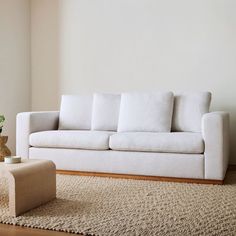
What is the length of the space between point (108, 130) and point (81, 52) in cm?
140

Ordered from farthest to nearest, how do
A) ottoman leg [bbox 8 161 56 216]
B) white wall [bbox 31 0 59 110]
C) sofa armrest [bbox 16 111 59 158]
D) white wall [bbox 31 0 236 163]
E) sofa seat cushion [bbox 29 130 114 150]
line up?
white wall [bbox 31 0 59 110] < white wall [bbox 31 0 236 163] < sofa armrest [bbox 16 111 59 158] < sofa seat cushion [bbox 29 130 114 150] < ottoman leg [bbox 8 161 56 216]

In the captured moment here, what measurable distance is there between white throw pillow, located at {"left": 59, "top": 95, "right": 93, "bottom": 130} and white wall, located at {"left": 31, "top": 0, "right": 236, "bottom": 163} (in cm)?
54

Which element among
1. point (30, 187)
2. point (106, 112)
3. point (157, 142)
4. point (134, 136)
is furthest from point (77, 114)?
point (30, 187)

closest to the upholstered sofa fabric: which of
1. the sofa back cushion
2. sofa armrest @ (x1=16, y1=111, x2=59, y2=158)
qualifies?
sofa armrest @ (x1=16, y1=111, x2=59, y2=158)

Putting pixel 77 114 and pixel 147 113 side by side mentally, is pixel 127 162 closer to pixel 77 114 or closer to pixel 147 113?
pixel 147 113

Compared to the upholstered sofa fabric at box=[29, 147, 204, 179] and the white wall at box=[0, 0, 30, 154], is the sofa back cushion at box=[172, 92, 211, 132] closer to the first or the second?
the upholstered sofa fabric at box=[29, 147, 204, 179]

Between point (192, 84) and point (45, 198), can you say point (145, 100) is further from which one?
point (45, 198)

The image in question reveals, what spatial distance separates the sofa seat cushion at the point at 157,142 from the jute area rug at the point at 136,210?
0.33 metres

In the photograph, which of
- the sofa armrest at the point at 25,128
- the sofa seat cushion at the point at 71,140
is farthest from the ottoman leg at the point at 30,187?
the sofa armrest at the point at 25,128

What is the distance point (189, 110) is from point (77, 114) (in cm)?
138

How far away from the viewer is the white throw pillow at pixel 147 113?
12.8ft

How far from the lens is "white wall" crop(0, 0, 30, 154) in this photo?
4.88 meters

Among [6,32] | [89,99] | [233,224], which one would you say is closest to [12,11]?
[6,32]

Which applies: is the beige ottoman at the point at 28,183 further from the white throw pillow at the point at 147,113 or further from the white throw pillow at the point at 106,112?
the white throw pillow at the point at 106,112
